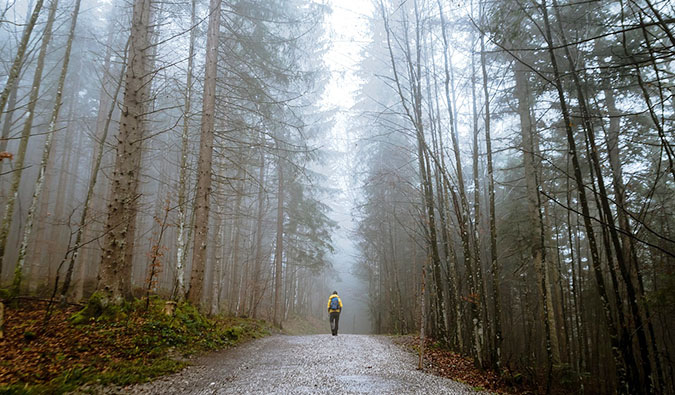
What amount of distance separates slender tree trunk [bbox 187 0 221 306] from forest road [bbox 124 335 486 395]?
2161mm

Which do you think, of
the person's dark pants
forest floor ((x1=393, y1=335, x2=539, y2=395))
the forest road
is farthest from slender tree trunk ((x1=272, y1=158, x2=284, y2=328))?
forest floor ((x1=393, y1=335, x2=539, y2=395))

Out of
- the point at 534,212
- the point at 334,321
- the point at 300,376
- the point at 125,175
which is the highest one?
the point at 125,175

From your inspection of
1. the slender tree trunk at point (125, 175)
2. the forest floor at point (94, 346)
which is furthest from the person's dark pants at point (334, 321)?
the slender tree trunk at point (125, 175)

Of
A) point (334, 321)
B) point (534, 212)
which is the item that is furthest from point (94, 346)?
point (534, 212)

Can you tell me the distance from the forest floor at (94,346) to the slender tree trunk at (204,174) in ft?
3.72

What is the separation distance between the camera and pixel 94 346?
17.0ft

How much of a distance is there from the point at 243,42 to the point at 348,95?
463 inches

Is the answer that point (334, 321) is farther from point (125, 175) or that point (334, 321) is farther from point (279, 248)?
point (125, 175)

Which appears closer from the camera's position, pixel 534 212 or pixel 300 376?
pixel 300 376

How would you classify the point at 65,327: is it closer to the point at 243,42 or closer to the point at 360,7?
the point at 243,42

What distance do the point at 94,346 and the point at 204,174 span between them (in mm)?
4768

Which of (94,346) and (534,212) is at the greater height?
(534,212)

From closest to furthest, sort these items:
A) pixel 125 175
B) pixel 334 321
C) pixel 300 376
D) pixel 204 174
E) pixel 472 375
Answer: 1. pixel 300 376
2. pixel 472 375
3. pixel 125 175
4. pixel 204 174
5. pixel 334 321

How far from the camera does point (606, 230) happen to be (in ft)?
18.8
